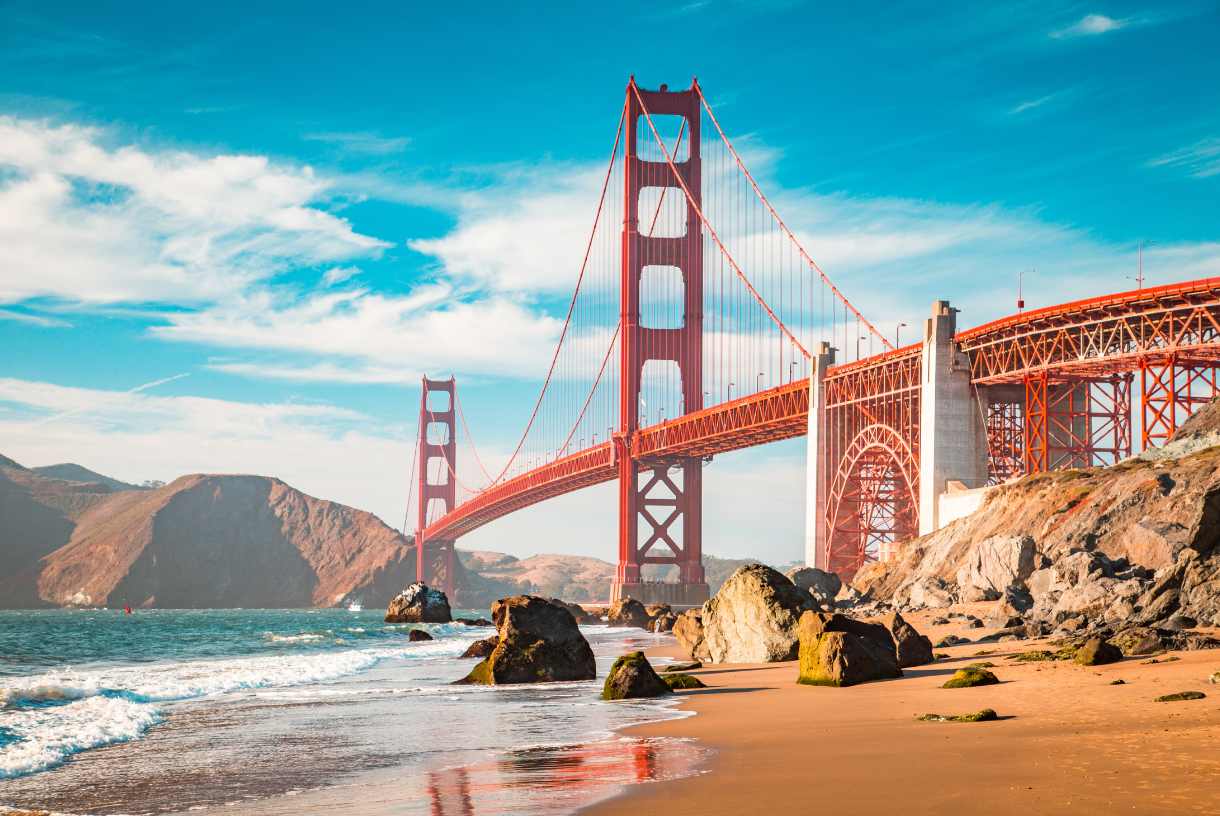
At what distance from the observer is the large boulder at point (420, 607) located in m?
63.2

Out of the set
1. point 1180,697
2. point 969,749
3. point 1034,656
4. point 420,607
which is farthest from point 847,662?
point 420,607

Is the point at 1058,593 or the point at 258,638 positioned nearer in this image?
the point at 1058,593

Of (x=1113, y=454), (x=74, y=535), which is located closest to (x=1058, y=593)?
(x=1113, y=454)

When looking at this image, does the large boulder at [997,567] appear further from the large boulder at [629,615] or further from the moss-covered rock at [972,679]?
the large boulder at [629,615]

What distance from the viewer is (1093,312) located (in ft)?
122

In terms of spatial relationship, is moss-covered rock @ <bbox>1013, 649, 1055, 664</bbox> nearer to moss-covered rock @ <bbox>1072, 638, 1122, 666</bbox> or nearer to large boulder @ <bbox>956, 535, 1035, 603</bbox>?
moss-covered rock @ <bbox>1072, 638, 1122, 666</bbox>

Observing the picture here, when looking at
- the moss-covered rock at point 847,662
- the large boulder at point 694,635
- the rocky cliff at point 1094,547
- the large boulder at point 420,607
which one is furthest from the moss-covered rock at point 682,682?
the large boulder at point 420,607

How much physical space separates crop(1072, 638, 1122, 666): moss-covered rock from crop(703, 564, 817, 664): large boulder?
6.62 m

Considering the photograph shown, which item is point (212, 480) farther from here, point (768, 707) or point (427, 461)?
point (768, 707)

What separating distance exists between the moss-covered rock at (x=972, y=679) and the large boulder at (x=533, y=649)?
26.9ft

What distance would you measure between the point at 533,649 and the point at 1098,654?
965 centimetres

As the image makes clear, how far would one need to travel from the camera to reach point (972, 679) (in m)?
13.8

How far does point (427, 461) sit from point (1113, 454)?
103085 millimetres

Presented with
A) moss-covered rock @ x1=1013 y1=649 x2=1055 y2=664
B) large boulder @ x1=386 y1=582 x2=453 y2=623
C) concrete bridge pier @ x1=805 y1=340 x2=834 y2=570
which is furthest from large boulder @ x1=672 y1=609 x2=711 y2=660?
large boulder @ x1=386 y1=582 x2=453 y2=623
